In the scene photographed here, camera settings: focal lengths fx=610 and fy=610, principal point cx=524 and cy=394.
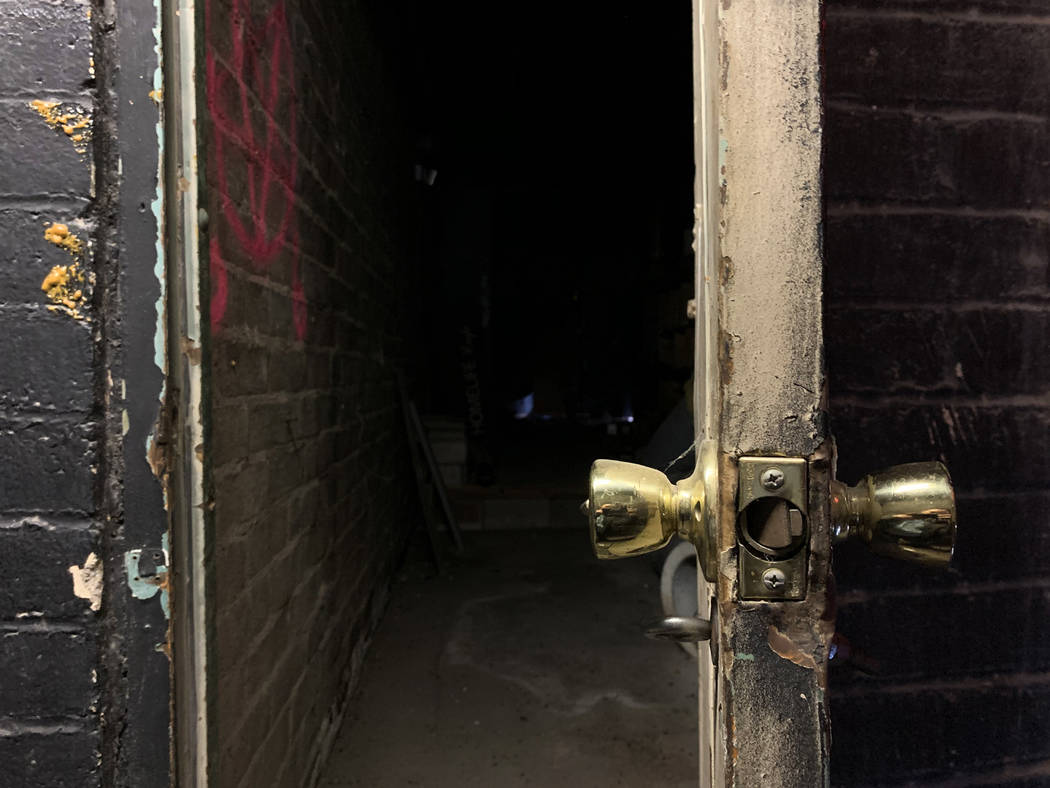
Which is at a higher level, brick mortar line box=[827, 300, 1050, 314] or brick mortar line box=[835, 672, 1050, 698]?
brick mortar line box=[827, 300, 1050, 314]

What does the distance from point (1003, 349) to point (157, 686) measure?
5.28 ft

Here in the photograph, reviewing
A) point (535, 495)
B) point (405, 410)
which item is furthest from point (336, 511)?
point (535, 495)

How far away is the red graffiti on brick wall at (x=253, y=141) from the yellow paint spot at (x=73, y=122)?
224mm

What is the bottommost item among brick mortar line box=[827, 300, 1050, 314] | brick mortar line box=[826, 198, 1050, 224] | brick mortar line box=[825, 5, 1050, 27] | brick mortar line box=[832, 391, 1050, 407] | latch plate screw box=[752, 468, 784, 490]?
latch plate screw box=[752, 468, 784, 490]

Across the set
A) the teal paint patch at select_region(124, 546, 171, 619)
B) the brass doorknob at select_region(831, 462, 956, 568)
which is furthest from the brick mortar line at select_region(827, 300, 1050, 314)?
the teal paint patch at select_region(124, 546, 171, 619)

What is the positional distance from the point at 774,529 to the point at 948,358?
911 mm

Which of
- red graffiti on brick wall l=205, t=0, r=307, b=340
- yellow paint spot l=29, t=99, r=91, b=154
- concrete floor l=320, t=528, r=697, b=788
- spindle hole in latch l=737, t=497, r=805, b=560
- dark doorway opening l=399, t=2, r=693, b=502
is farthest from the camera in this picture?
dark doorway opening l=399, t=2, r=693, b=502

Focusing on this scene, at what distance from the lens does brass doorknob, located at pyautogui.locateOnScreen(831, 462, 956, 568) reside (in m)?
0.54

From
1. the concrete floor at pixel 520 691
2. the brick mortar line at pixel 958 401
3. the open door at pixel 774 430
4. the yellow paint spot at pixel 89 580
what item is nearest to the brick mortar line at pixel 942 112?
the brick mortar line at pixel 958 401

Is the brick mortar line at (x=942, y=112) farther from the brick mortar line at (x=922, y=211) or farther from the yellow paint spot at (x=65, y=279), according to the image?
the yellow paint spot at (x=65, y=279)

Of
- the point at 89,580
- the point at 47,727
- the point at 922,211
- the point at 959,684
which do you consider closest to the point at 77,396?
the point at 89,580

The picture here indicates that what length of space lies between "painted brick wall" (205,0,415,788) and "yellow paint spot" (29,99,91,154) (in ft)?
0.66

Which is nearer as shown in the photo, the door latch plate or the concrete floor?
the door latch plate

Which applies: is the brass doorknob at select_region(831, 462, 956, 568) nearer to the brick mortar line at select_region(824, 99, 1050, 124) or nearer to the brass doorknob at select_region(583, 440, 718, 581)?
the brass doorknob at select_region(583, 440, 718, 581)
